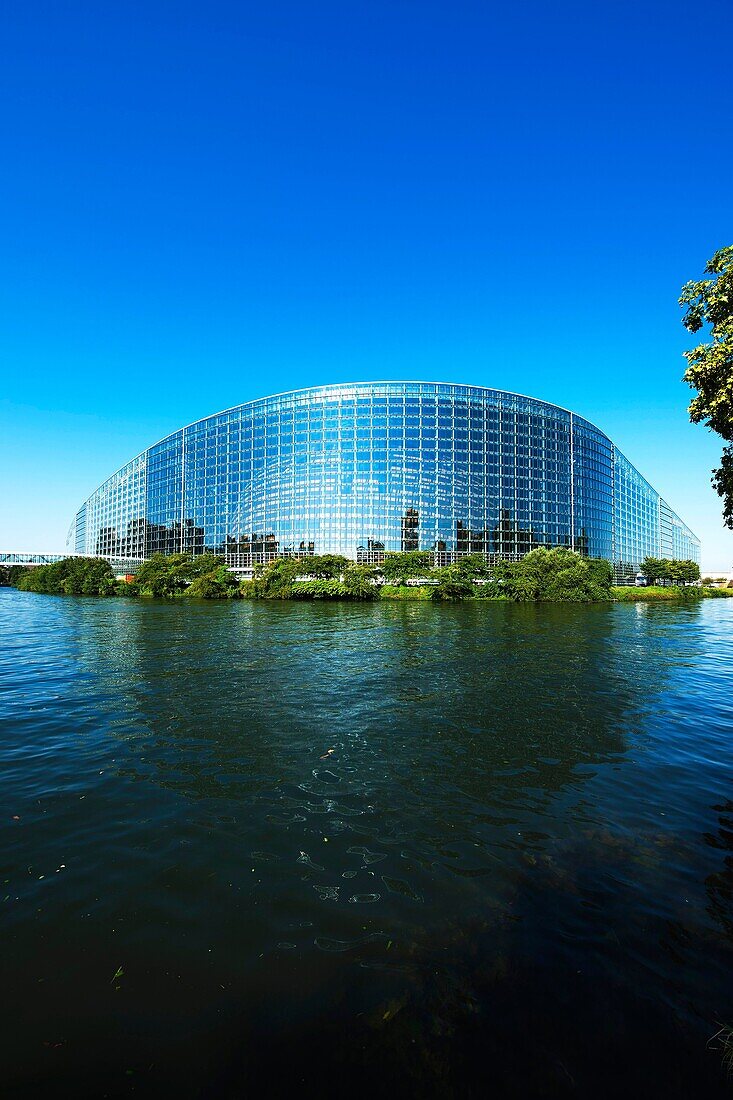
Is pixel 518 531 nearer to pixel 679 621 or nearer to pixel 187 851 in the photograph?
pixel 679 621

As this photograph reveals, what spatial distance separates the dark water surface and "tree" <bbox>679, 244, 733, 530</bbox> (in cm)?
919

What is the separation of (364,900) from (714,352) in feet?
45.9

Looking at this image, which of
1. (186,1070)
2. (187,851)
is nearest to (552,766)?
(187,851)

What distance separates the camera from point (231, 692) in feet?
66.0

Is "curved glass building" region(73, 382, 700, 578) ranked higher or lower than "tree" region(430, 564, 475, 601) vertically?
higher

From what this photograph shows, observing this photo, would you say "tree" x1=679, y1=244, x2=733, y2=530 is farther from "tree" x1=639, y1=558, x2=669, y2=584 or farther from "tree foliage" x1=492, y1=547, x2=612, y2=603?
"tree" x1=639, y1=558, x2=669, y2=584

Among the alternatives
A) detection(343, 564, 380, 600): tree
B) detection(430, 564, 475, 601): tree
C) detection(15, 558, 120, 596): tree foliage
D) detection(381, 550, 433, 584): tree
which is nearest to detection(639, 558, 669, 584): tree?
detection(430, 564, 475, 601): tree

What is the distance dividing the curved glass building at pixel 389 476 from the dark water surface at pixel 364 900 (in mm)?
104745

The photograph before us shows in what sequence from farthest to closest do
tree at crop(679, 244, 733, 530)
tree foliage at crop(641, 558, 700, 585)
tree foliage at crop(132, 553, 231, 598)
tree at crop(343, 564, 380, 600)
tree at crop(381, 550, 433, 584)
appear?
tree foliage at crop(641, 558, 700, 585)
tree at crop(381, 550, 433, 584)
tree foliage at crop(132, 553, 231, 598)
tree at crop(343, 564, 380, 600)
tree at crop(679, 244, 733, 530)

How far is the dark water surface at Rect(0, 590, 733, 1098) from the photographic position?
4.97 metres

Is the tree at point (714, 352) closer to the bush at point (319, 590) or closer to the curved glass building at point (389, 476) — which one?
the bush at point (319, 590)

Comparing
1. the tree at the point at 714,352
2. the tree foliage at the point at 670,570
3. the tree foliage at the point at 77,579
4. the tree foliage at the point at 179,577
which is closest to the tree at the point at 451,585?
the tree foliage at the point at 179,577

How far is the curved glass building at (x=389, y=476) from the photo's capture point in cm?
12125

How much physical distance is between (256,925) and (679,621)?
62540 millimetres
